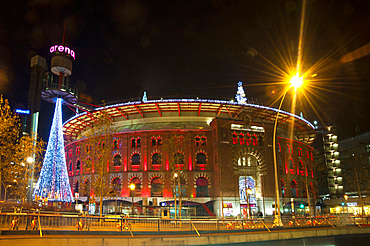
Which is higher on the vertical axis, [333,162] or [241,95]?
[241,95]

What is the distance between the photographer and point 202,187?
55.3 m

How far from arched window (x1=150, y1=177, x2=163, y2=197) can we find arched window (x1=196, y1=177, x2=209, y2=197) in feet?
22.0

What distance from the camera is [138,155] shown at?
194ft

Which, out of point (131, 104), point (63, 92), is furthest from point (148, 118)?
point (63, 92)

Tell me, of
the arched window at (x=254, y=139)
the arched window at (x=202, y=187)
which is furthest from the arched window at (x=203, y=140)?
the arched window at (x=254, y=139)

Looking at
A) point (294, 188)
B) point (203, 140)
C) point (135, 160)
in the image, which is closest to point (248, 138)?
point (203, 140)

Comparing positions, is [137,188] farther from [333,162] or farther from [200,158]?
[333,162]

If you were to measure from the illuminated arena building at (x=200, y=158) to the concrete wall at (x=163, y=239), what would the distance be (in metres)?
23.4

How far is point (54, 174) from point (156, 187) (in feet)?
60.4

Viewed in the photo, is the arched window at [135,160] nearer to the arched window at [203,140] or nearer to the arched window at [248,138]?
the arched window at [203,140]

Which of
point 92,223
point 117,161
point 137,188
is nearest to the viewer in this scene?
point 92,223

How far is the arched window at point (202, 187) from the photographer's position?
54.8 metres

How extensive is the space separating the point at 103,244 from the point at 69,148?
58415mm

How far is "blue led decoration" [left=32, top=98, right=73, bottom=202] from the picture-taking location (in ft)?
140
